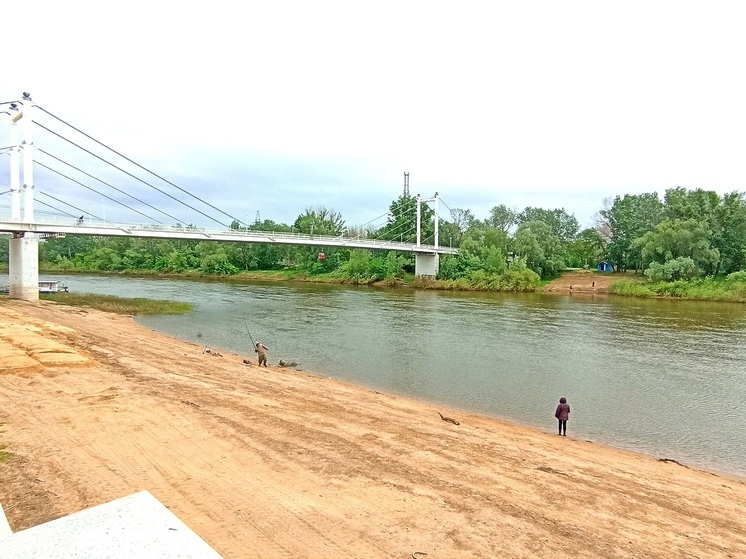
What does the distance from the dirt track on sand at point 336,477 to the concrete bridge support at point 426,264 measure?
188 ft

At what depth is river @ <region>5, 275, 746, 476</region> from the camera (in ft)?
43.1

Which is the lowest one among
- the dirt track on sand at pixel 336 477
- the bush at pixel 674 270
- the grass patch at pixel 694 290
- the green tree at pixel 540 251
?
the dirt track on sand at pixel 336 477

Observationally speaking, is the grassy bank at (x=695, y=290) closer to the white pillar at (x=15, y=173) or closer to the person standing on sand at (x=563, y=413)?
the person standing on sand at (x=563, y=413)

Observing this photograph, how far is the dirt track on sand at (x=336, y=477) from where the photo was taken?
17.7ft

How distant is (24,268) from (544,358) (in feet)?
115

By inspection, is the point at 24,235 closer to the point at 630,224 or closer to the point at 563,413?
the point at 563,413

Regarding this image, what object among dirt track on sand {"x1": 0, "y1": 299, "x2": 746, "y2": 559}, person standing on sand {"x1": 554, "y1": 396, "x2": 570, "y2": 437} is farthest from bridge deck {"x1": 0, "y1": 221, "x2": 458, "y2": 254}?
person standing on sand {"x1": 554, "y1": 396, "x2": 570, "y2": 437}

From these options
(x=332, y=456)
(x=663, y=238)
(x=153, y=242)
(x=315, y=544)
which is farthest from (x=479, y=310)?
(x=153, y=242)

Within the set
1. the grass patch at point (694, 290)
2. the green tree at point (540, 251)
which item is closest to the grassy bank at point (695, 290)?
the grass patch at point (694, 290)

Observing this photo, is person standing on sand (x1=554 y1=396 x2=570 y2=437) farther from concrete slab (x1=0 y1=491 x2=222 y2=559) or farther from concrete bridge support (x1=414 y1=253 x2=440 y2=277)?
concrete bridge support (x1=414 y1=253 x2=440 y2=277)

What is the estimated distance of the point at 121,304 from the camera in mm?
36031

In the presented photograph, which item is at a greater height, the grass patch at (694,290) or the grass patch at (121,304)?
the grass patch at (694,290)

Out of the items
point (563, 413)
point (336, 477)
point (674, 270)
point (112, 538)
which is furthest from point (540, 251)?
point (112, 538)

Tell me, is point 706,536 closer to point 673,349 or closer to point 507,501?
point 507,501
